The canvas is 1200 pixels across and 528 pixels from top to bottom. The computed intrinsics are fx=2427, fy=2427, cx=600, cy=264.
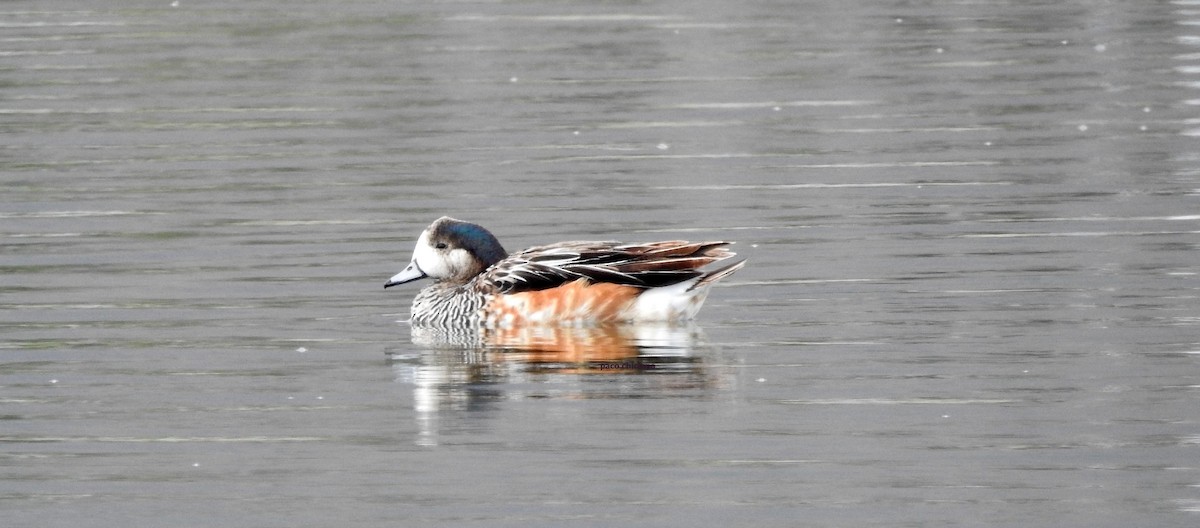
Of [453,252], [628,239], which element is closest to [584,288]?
[453,252]

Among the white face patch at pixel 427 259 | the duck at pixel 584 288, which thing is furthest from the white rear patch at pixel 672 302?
the white face patch at pixel 427 259

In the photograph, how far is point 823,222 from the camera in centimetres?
1470

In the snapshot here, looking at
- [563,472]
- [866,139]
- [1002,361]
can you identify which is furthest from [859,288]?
[866,139]

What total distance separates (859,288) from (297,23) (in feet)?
48.7

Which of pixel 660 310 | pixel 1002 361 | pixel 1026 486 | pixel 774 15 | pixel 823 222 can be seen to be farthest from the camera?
pixel 774 15

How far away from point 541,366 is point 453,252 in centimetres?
211

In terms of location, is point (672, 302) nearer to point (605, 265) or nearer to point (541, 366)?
point (605, 265)

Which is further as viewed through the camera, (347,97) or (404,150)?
(347,97)

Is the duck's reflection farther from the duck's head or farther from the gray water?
the duck's head

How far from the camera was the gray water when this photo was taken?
893 centimetres

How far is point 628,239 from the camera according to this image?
14344mm

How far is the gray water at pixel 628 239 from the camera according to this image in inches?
352

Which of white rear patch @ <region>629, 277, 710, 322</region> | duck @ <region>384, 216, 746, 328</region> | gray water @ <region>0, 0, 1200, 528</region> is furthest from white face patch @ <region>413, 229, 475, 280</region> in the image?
white rear patch @ <region>629, 277, 710, 322</region>

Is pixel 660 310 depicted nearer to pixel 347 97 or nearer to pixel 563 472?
pixel 563 472
